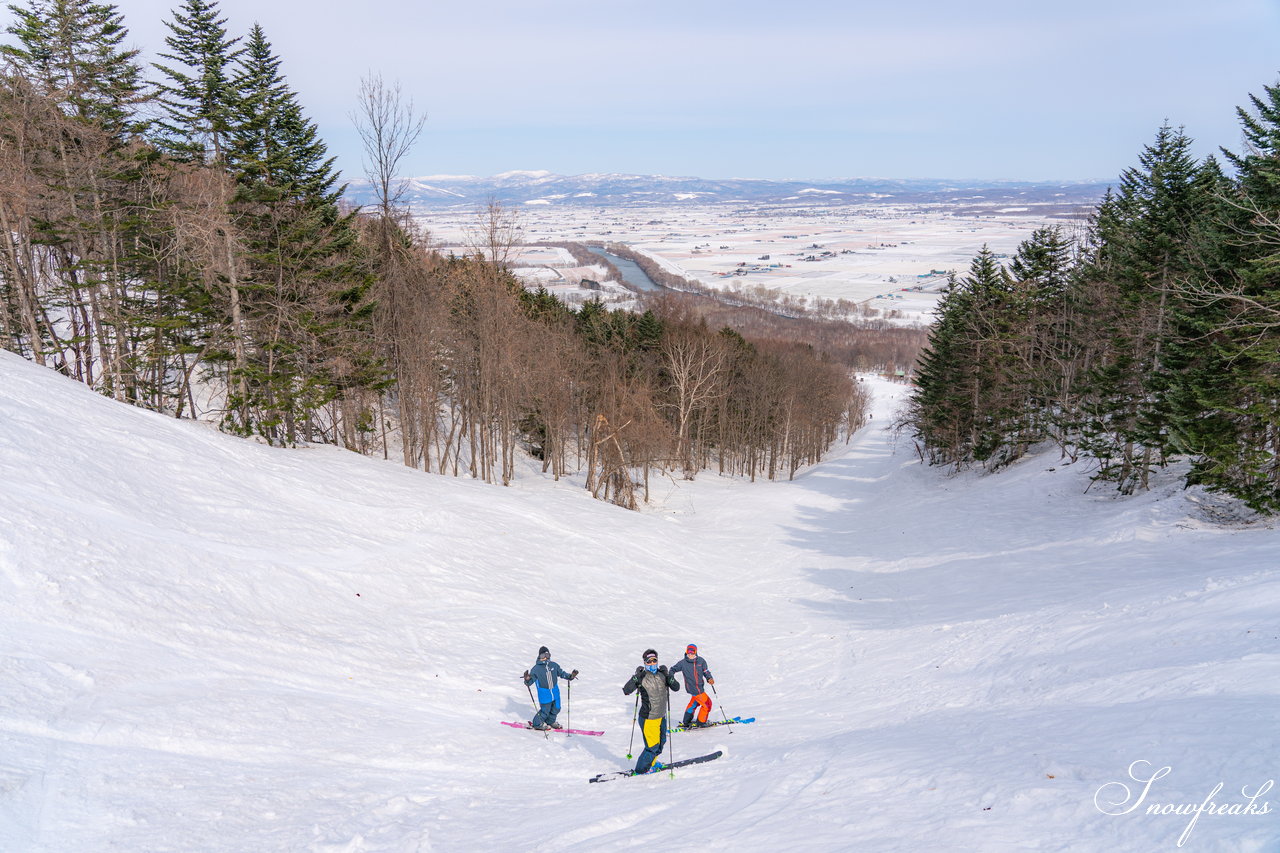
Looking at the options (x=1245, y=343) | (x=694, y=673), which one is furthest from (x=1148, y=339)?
(x=694, y=673)

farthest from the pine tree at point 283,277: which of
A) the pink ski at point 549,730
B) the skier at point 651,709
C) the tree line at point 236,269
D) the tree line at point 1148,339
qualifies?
the tree line at point 1148,339

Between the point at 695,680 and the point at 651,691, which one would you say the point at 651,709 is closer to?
the point at 651,691

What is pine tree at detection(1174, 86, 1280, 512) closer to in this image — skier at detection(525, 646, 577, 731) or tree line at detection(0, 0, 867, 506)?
skier at detection(525, 646, 577, 731)

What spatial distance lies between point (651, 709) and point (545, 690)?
2262 millimetres

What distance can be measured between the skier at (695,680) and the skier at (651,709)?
1.39 meters

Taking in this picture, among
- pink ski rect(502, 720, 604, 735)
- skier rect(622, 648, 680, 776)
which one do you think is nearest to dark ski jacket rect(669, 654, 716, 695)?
skier rect(622, 648, 680, 776)

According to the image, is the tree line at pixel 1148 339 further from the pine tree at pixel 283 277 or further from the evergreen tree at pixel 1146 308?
the pine tree at pixel 283 277

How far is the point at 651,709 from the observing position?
391 inches

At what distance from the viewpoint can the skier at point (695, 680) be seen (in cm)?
1169

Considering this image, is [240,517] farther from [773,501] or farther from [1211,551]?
[773,501]

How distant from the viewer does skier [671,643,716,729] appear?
1169 cm

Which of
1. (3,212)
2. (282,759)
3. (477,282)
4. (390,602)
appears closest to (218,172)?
(3,212)

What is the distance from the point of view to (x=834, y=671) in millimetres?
15602

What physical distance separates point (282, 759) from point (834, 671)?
11672mm
